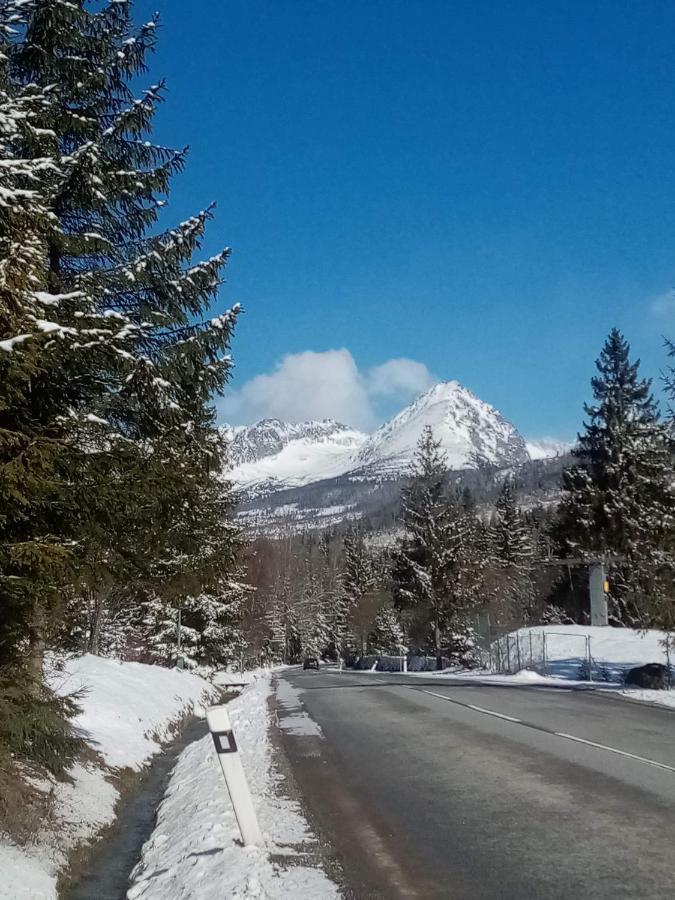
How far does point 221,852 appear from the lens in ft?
18.6

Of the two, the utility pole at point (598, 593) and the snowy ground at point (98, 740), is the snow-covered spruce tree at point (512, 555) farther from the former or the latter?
the snowy ground at point (98, 740)

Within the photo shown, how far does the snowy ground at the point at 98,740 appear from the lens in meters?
5.87

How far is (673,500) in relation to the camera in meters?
18.8

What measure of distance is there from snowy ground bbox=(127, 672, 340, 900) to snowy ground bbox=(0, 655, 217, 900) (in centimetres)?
76

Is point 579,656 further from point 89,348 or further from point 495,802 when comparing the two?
point 89,348

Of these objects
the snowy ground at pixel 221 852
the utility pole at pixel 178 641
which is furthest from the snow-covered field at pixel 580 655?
the snowy ground at pixel 221 852

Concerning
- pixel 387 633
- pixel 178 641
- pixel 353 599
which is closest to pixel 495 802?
pixel 178 641

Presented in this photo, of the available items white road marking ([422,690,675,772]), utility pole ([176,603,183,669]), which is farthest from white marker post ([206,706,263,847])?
utility pole ([176,603,183,669])

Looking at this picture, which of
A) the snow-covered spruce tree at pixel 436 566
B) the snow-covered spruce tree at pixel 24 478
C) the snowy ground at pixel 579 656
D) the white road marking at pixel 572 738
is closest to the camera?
the snow-covered spruce tree at pixel 24 478

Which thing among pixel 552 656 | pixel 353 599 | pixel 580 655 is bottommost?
pixel 552 656

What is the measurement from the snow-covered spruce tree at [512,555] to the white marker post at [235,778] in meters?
55.0

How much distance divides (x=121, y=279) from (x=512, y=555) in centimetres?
6036

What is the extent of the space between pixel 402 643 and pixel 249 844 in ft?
231

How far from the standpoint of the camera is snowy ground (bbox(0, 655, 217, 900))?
5.87 metres
